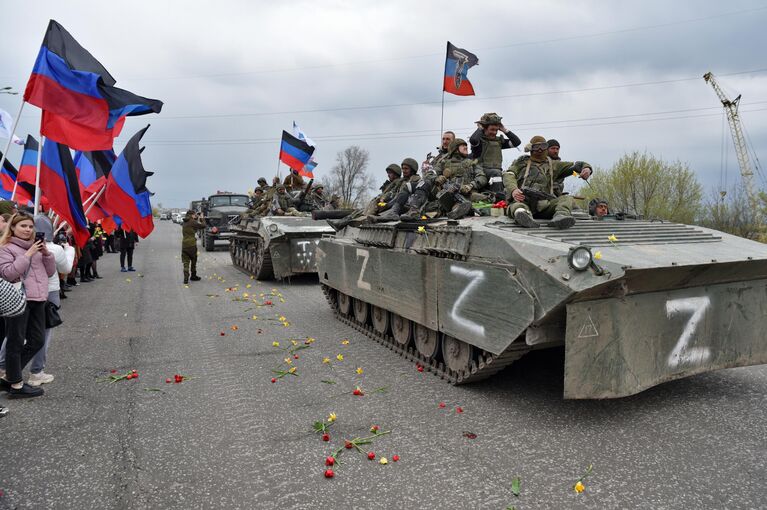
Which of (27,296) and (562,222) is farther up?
(562,222)

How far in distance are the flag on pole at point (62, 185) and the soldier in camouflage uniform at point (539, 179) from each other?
4485mm

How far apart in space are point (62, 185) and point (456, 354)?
14.9 ft

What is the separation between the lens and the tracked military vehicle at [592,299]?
4008 millimetres

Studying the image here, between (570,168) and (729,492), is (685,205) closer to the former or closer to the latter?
(570,168)

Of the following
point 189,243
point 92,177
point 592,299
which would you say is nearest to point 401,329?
point 592,299

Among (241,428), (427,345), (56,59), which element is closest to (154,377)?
(241,428)

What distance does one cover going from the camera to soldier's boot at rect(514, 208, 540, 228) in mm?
5035

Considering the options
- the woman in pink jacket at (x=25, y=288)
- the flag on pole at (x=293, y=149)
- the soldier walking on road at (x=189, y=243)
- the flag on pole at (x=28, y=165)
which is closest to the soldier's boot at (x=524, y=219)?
the woman in pink jacket at (x=25, y=288)

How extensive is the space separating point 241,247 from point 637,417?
12.3 meters

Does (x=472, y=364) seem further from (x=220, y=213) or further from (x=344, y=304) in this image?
(x=220, y=213)

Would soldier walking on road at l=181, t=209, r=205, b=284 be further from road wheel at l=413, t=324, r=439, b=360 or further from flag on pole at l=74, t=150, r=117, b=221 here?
road wheel at l=413, t=324, r=439, b=360

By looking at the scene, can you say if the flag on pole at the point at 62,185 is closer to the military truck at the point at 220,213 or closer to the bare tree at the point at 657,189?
the military truck at the point at 220,213

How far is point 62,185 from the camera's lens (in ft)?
20.4

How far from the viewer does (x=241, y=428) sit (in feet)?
13.9
